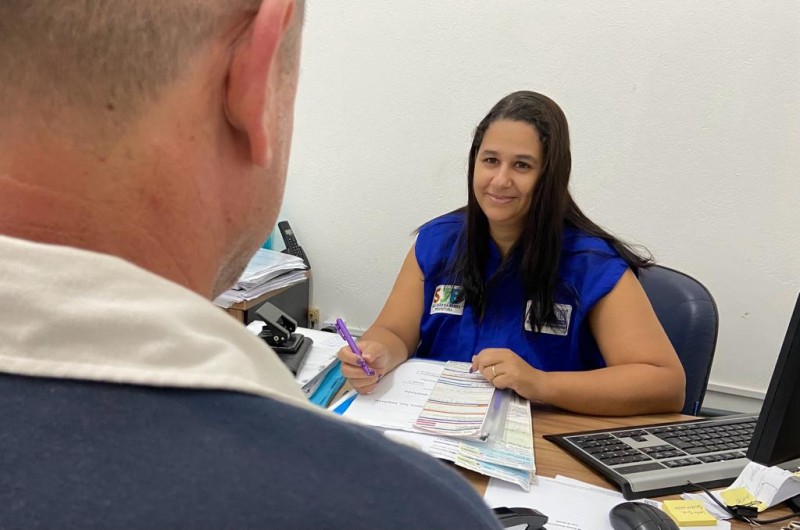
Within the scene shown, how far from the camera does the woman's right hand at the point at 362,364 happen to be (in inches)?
45.9

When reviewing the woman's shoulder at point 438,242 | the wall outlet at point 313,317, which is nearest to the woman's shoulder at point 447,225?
the woman's shoulder at point 438,242

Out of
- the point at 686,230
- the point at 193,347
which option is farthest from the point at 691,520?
the point at 686,230

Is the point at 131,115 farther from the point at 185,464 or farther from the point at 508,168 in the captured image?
the point at 508,168

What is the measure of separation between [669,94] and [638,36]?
0.70 ft

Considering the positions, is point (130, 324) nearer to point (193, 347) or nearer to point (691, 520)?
point (193, 347)

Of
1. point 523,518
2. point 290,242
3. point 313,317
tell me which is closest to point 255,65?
point 523,518

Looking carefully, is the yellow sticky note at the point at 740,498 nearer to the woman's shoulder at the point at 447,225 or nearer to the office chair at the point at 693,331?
the office chair at the point at 693,331

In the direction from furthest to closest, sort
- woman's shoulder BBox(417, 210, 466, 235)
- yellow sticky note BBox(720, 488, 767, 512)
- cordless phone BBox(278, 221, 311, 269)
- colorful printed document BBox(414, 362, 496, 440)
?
cordless phone BBox(278, 221, 311, 269)
woman's shoulder BBox(417, 210, 466, 235)
colorful printed document BBox(414, 362, 496, 440)
yellow sticky note BBox(720, 488, 767, 512)

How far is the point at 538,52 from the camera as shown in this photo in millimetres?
2018

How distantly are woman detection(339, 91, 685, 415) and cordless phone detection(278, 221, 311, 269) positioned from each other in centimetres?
86

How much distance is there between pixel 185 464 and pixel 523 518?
0.56 metres

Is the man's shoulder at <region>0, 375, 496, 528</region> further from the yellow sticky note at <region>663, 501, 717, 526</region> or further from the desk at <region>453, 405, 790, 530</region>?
the yellow sticky note at <region>663, 501, 717, 526</region>

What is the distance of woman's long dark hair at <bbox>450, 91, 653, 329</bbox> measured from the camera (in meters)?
1.44

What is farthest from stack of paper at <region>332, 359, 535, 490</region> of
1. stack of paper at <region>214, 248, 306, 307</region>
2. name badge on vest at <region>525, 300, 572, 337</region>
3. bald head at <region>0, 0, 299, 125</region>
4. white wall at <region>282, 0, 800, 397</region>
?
white wall at <region>282, 0, 800, 397</region>
